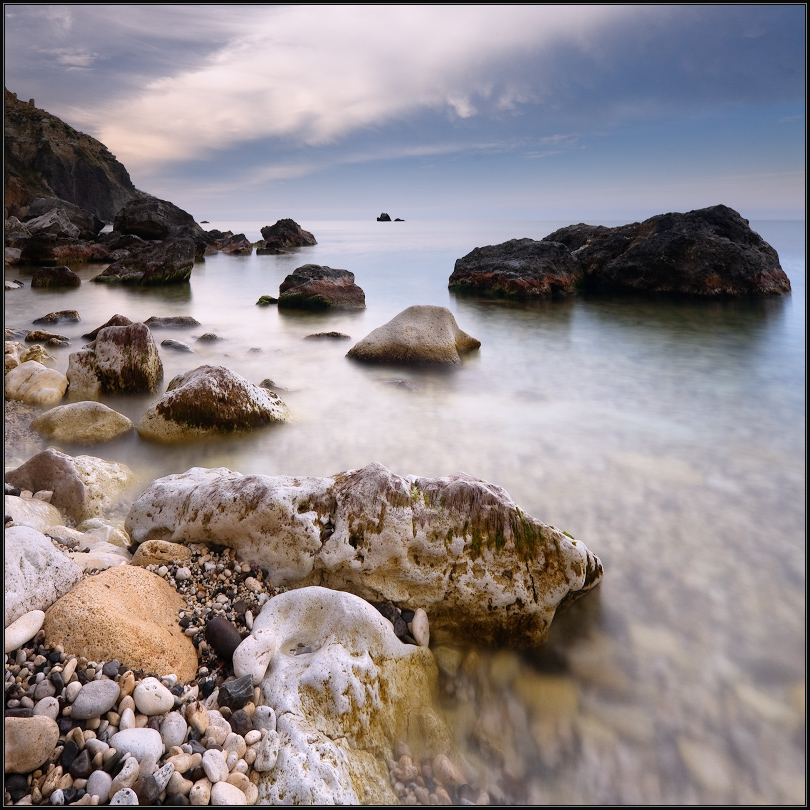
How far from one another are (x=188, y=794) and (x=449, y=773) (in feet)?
3.14

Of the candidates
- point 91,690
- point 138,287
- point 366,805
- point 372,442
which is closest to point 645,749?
point 366,805

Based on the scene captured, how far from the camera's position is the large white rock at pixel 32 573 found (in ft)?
6.71

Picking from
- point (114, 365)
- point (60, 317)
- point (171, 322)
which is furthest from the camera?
point (171, 322)

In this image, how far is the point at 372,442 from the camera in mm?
5148

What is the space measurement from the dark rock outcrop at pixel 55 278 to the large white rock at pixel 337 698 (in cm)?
1627

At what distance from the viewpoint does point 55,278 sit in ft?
49.6

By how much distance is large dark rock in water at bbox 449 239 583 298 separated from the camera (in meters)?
14.8

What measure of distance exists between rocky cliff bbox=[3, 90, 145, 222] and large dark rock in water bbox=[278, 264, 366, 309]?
40569mm

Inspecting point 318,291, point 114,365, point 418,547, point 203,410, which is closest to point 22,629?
point 418,547

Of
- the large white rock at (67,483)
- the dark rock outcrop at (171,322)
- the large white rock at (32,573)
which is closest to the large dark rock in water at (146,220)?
the dark rock outcrop at (171,322)

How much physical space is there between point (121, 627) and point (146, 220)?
2761cm

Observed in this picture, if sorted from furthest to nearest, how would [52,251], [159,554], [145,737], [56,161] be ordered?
[56,161] < [52,251] < [159,554] < [145,737]

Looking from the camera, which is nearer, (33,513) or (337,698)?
(337,698)

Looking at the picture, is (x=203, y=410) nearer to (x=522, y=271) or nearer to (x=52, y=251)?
(x=522, y=271)
